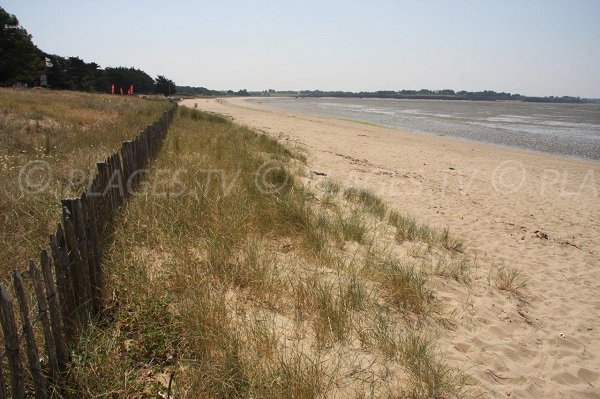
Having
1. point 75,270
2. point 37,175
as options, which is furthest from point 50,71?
point 75,270

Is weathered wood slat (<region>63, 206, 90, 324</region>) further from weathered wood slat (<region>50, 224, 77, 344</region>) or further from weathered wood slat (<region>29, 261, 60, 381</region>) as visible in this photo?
weathered wood slat (<region>29, 261, 60, 381</region>)

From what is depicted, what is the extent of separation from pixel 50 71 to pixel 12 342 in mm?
69220

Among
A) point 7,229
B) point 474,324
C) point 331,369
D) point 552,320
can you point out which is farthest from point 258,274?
point 552,320

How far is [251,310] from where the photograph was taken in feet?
10.2

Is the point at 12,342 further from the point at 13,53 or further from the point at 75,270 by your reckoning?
the point at 13,53

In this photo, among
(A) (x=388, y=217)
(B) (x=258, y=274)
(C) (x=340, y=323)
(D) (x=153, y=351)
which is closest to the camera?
(D) (x=153, y=351)

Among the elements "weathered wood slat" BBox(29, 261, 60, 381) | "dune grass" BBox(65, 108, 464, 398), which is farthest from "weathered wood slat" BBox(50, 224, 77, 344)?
"weathered wood slat" BBox(29, 261, 60, 381)

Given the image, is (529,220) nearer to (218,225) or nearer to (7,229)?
(218,225)

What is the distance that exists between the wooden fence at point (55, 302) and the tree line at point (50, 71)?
47.2 m

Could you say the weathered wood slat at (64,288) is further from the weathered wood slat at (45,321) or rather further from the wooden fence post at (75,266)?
the weathered wood slat at (45,321)

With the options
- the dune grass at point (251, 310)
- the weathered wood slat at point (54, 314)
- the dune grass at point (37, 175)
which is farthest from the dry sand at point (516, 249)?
the dune grass at point (37, 175)

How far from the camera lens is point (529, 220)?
7.70 m

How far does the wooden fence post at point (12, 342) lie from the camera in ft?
5.30

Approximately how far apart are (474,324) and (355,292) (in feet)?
4.00
